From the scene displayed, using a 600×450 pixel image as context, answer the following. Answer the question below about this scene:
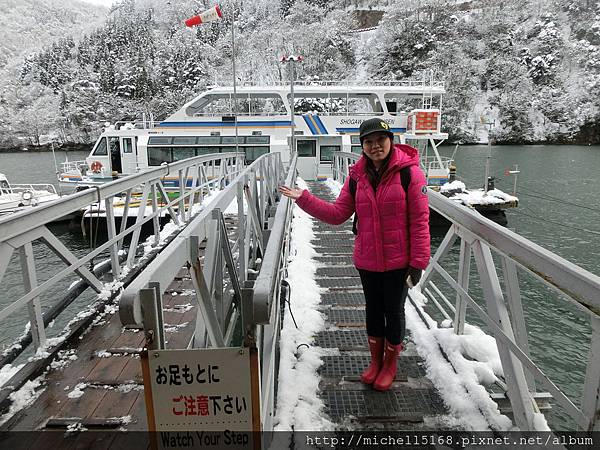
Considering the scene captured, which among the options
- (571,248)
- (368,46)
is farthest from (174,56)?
(571,248)

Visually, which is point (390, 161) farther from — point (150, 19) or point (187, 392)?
point (150, 19)

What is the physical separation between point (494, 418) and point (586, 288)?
3.88ft

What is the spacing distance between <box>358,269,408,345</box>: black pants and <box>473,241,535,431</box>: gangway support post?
0.50 metres

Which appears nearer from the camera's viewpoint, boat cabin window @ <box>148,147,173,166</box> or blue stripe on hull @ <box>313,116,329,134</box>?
boat cabin window @ <box>148,147,173,166</box>

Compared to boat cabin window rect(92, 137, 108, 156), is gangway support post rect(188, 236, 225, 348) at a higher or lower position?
lower

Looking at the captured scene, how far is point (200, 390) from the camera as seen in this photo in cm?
139

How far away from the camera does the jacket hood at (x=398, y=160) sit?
2.43m

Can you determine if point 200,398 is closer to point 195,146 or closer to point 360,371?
point 360,371

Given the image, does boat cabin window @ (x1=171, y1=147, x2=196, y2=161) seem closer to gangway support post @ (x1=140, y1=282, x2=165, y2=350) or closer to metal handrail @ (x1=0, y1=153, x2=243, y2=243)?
metal handrail @ (x1=0, y1=153, x2=243, y2=243)

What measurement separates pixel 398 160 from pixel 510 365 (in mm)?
1318

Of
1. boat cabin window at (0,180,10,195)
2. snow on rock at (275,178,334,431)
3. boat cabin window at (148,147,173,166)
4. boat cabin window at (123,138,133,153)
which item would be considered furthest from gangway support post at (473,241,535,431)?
boat cabin window at (0,180,10,195)

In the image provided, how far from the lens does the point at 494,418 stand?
2.43 metres

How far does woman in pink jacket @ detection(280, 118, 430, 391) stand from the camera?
7.98 feet

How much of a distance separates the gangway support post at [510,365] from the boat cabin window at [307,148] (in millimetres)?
15754
